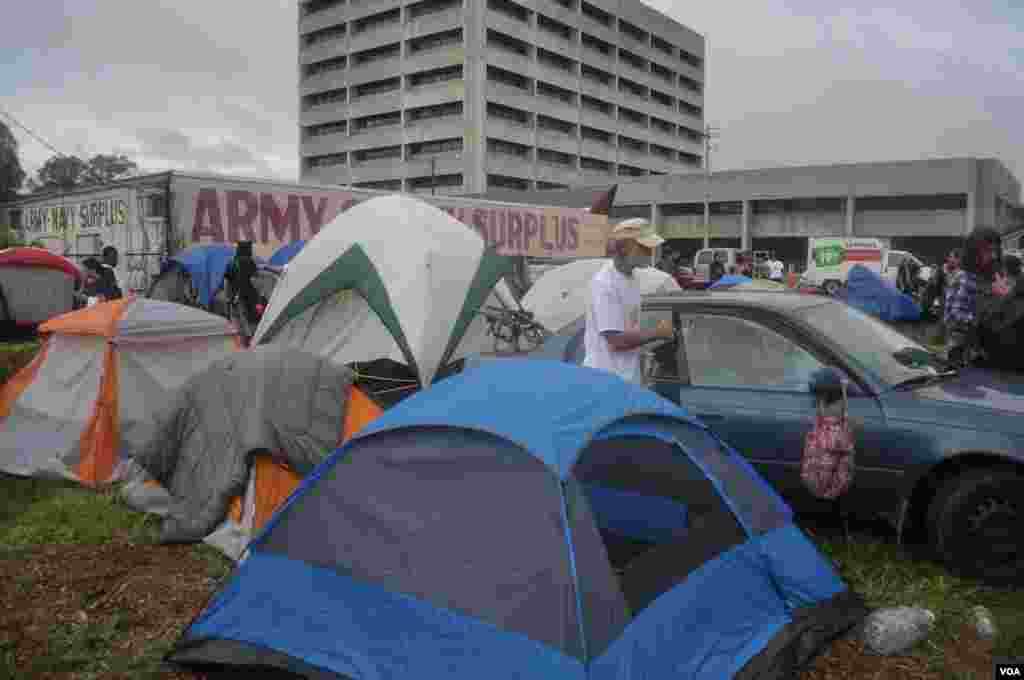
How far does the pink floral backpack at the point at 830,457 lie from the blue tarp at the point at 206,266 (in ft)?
31.3

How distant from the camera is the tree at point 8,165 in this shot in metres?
45.4

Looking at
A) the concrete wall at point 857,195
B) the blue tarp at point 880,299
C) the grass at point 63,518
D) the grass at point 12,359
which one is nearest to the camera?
the grass at point 63,518

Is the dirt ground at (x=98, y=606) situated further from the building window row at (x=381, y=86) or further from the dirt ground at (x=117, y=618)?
the building window row at (x=381, y=86)

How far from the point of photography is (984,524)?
408 cm

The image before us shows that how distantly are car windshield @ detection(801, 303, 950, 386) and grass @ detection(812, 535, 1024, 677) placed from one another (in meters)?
1.00

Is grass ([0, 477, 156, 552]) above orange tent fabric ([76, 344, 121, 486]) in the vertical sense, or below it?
below

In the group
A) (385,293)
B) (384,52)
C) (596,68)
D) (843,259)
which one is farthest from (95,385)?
(596,68)

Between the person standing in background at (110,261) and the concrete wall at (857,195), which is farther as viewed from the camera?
the concrete wall at (857,195)

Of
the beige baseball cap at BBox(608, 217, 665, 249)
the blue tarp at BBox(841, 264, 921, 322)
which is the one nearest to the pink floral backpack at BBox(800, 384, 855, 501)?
the beige baseball cap at BBox(608, 217, 665, 249)

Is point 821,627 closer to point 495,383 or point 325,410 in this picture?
point 495,383

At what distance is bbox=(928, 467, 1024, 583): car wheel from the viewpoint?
3998mm

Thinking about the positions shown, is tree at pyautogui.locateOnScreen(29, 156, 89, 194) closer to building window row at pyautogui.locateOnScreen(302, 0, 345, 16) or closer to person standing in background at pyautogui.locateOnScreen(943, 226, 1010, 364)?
building window row at pyautogui.locateOnScreen(302, 0, 345, 16)

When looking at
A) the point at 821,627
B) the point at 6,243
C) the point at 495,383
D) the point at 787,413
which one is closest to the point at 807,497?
the point at 787,413

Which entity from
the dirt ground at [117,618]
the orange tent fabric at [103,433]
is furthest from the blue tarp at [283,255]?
the dirt ground at [117,618]
